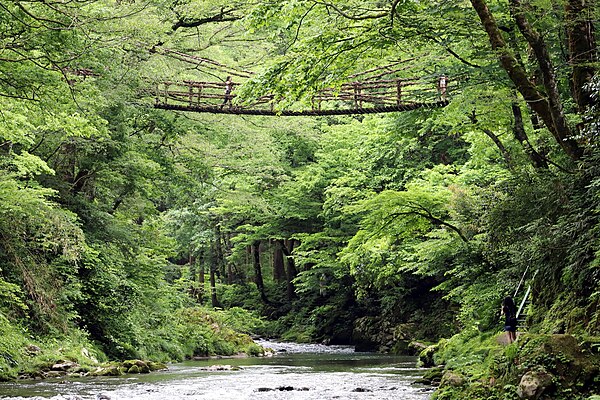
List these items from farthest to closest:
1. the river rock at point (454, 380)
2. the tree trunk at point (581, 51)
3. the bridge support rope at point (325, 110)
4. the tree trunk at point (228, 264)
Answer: the tree trunk at point (228, 264) < the bridge support rope at point (325, 110) < the tree trunk at point (581, 51) < the river rock at point (454, 380)

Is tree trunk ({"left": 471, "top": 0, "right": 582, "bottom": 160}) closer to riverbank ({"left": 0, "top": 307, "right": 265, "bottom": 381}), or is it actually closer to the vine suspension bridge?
the vine suspension bridge

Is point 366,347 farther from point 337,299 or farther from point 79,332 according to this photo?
point 79,332

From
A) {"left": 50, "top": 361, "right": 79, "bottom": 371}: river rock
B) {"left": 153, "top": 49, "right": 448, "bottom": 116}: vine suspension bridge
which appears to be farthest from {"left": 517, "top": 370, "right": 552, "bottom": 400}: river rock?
{"left": 50, "top": 361, "right": 79, "bottom": 371}: river rock

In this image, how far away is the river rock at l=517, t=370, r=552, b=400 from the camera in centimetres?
663

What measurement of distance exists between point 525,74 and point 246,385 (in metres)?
6.87

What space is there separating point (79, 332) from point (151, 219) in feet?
23.0

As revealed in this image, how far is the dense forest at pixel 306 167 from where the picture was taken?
8875 millimetres

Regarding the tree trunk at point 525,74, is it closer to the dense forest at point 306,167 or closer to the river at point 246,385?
the dense forest at point 306,167

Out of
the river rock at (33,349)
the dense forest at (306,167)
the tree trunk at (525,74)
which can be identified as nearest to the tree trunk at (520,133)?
the dense forest at (306,167)

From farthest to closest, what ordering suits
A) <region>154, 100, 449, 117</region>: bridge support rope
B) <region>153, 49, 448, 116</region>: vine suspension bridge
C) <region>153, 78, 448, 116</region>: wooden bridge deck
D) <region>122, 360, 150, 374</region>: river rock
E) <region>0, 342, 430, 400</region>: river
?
<region>153, 78, 448, 116</region>: wooden bridge deck
<region>153, 49, 448, 116</region>: vine suspension bridge
<region>122, 360, 150, 374</region>: river rock
<region>154, 100, 449, 117</region>: bridge support rope
<region>0, 342, 430, 400</region>: river

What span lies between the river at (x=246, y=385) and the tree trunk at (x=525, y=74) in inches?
159

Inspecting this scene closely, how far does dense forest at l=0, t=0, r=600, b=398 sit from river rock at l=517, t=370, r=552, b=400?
4.07 ft

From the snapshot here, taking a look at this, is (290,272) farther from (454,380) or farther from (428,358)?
(454,380)

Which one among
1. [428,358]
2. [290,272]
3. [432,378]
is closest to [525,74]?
[432,378]
